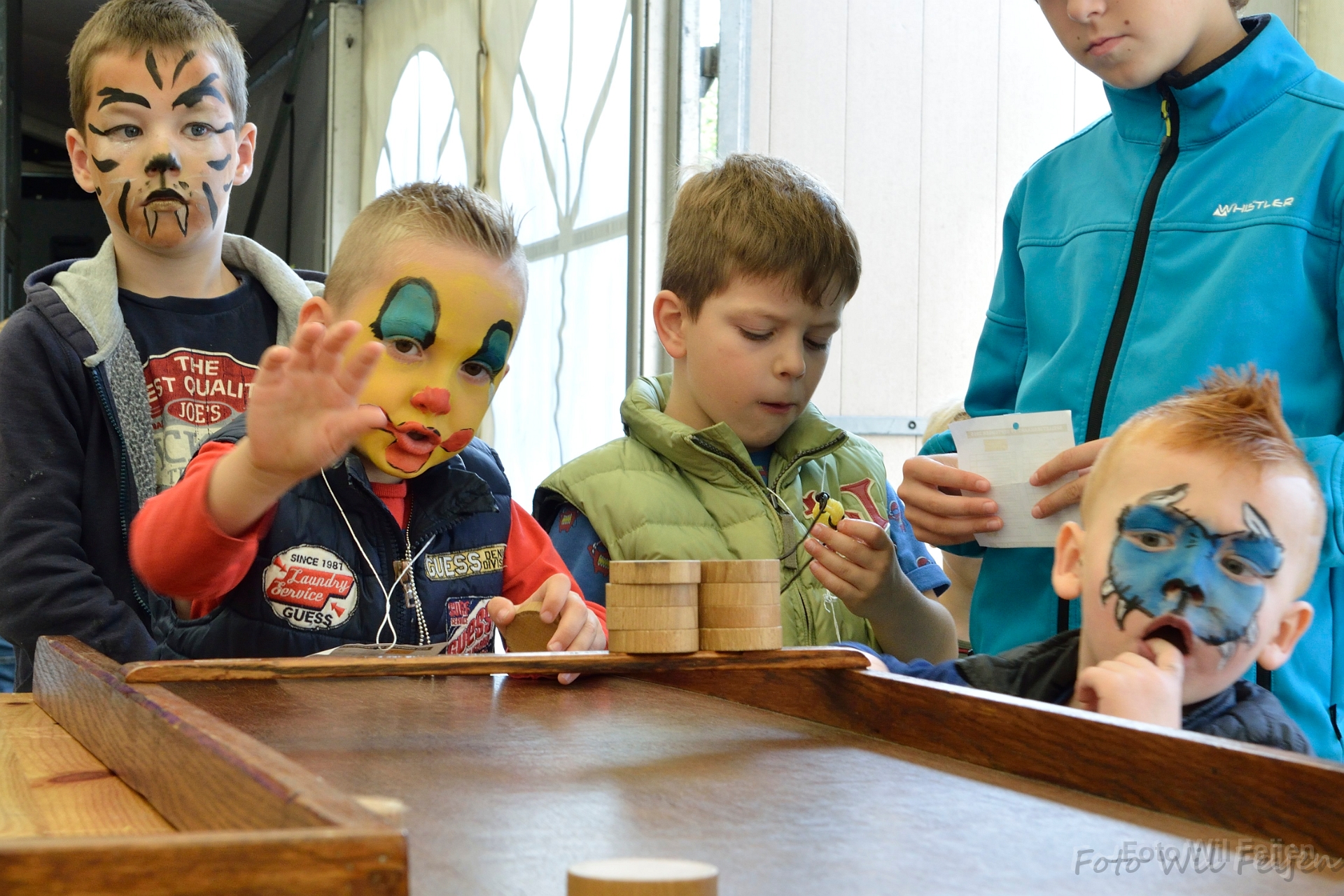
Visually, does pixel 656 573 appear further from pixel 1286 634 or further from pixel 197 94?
pixel 197 94

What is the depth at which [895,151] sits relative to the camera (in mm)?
2885

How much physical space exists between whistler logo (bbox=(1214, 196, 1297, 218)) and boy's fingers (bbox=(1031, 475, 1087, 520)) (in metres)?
0.33

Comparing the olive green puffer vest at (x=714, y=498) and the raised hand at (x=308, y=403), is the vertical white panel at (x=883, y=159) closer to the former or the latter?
the olive green puffer vest at (x=714, y=498)

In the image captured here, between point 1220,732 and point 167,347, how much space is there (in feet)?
4.21

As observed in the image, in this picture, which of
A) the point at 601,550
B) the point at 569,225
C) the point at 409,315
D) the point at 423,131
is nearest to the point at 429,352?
the point at 409,315

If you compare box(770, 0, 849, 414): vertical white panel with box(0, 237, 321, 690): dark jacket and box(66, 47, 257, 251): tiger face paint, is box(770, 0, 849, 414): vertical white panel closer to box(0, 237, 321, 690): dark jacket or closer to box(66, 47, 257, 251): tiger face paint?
box(66, 47, 257, 251): tiger face paint

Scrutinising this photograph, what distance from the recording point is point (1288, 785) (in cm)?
57

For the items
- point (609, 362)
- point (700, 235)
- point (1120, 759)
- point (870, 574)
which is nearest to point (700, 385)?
point (700, 235)

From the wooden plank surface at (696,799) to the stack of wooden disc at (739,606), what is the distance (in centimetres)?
5

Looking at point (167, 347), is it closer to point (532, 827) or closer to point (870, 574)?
point (870, 574)

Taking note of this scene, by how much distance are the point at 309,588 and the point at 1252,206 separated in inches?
40.6

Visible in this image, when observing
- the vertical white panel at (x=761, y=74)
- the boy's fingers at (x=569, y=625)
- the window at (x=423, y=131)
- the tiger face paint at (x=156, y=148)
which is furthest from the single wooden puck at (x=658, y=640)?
the window at (x=423, y=131)

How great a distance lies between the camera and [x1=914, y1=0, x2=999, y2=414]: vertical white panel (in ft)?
9.38

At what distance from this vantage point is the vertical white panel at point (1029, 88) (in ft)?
9.28
